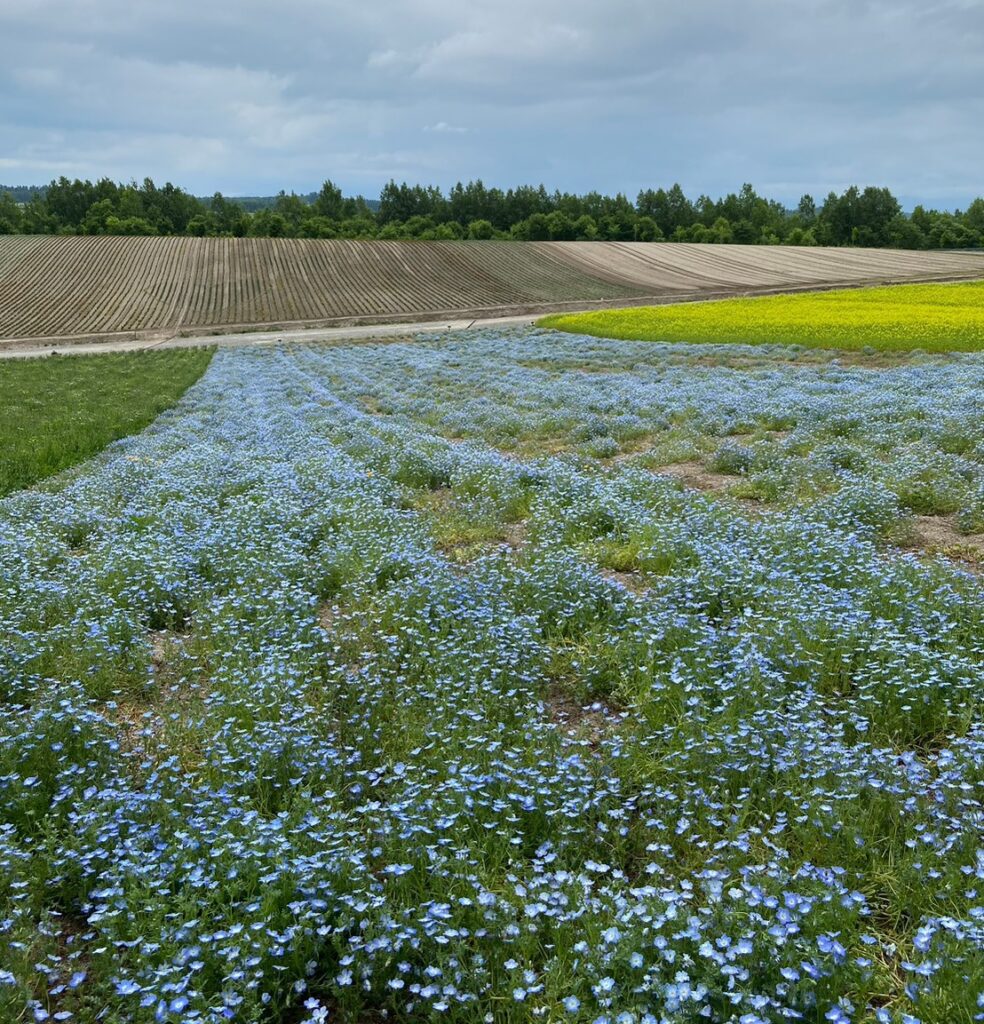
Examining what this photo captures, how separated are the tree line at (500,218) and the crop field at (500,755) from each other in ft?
340

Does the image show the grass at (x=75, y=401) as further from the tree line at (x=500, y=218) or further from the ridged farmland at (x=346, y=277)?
the tree line at (x=500, y=218)

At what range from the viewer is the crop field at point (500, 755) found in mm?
3479

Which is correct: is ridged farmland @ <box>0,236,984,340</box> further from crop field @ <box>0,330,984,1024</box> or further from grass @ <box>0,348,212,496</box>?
crop field @ <box>0,330,984,1024</box>

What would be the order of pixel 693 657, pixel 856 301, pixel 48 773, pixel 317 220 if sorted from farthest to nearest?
pixel 317 220
pixel 856 301
pixel 693 657
pixel 48 773

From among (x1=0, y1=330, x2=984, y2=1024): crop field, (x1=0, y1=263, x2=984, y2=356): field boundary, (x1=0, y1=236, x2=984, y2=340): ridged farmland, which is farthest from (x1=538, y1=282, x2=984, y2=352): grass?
(x1=0, y1=330, x2=984, y2=1024): crop field

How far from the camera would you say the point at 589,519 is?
9984mm

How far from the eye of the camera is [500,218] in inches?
5037

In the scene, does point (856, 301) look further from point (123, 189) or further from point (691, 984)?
point (123, 189)

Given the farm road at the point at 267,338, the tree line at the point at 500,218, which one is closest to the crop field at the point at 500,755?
the farm road at the point at 267,338

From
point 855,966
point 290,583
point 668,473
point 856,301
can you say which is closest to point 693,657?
point 855,966

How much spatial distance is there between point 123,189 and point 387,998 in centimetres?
14459

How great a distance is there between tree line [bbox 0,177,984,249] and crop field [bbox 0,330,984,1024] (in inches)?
4074

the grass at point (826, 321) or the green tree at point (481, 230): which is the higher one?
the green tree at point (481, 230)

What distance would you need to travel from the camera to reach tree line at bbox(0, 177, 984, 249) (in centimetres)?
11200
